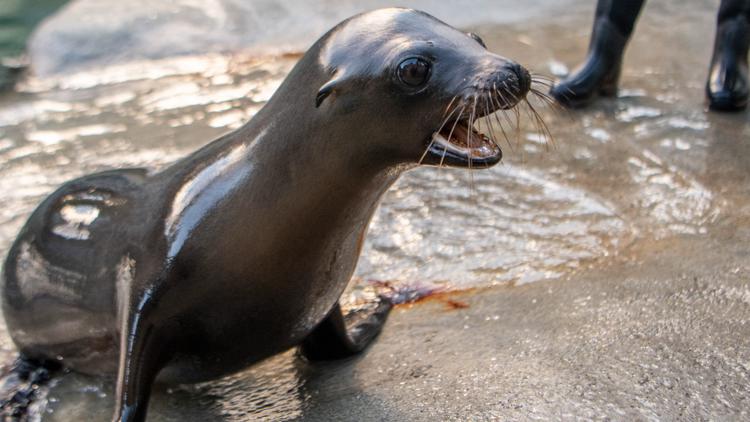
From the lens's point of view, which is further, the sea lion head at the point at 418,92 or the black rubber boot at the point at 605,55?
the black rubber boot at the point at 605,55

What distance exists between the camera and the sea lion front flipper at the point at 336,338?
2926 mm

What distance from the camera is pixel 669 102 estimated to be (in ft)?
17.2

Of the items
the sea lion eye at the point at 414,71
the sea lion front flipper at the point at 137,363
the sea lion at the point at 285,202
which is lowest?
the sea lion front flipper at the point at 137,363

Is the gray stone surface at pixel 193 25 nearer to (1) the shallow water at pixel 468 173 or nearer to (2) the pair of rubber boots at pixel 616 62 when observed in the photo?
(1) the shallow water at pixel 468 173

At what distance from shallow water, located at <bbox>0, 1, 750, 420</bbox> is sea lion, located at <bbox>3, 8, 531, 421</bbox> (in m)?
0.27

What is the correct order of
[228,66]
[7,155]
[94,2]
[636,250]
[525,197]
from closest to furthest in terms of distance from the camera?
1. [636,250]
2. [525,197]
3. [7,155]
4. [228,66]
5. [94,2]

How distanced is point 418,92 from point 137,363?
1.03 metres

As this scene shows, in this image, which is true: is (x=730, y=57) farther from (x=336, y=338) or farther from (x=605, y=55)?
(x=336, y=338)

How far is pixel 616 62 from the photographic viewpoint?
539cm

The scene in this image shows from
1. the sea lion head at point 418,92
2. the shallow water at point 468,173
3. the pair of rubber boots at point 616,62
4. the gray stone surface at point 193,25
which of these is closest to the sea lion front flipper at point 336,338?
the shallow water at point 468,173


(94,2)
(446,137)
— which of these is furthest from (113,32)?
Answer: (446,137)

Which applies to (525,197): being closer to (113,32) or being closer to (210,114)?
(210,114)

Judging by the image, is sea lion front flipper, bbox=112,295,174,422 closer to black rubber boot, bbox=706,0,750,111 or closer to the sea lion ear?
the sea lion ear

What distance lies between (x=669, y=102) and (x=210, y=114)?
254 cm
